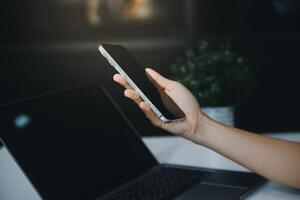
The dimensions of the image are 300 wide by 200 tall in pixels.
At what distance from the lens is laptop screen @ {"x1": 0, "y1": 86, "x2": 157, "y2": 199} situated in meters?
0.97

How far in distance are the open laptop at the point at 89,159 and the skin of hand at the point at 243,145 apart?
5 cm

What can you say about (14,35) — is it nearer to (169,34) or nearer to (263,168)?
(169,34)

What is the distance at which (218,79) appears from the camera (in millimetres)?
1474

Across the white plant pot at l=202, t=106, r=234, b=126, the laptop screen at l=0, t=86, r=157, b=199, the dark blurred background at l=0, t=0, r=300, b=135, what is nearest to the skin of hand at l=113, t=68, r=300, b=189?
the laptop screen at l=0, t=86, r=157, b=199

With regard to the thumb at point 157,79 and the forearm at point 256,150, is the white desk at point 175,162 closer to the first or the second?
the forearm at point 256,150

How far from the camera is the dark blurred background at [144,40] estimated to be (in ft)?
9.84

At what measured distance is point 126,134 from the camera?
1.24m

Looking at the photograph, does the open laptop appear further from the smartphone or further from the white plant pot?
the white plant pot

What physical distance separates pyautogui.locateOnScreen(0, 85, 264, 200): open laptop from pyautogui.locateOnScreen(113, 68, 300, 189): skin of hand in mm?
53

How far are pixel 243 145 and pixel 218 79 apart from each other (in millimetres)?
474

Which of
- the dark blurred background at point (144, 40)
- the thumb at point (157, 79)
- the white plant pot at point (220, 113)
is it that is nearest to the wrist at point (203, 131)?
the thumb at point (157, 79)

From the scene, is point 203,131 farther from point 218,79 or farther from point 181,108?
point 218,79

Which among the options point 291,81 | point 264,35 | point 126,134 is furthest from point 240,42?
point 126,134

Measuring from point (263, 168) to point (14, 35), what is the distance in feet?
8.92
